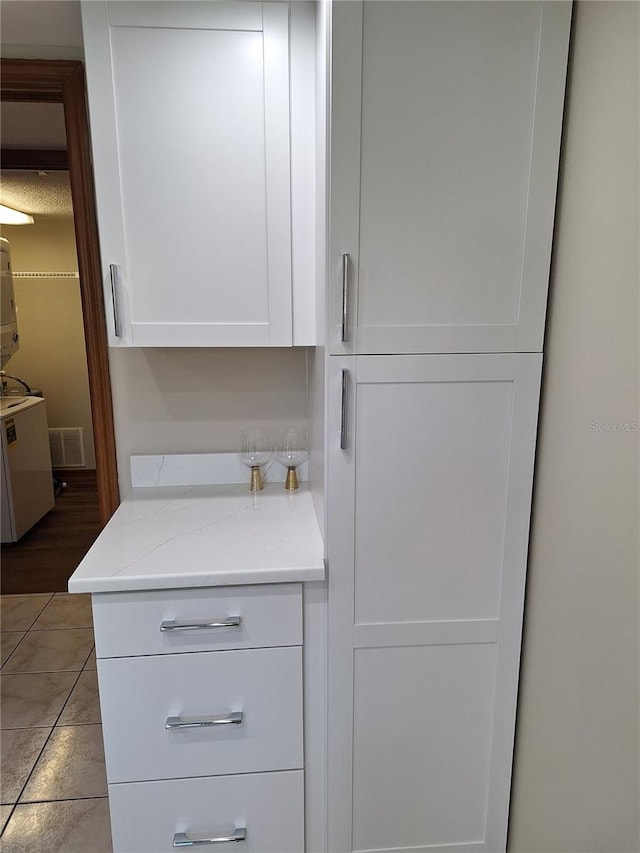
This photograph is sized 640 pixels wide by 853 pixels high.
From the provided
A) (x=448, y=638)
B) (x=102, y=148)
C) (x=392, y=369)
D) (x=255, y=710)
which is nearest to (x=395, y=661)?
(x=448, y=638)

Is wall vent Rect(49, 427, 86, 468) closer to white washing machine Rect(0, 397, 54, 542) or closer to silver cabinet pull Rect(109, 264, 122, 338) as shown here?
white washing machine Rect(0, 397, 54, 542)

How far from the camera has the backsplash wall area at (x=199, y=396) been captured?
1.80 m

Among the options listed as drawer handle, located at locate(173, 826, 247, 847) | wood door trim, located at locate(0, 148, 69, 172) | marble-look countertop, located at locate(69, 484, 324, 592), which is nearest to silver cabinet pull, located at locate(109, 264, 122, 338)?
marble-look countertop, located at locate(69, 484, 324, 592)

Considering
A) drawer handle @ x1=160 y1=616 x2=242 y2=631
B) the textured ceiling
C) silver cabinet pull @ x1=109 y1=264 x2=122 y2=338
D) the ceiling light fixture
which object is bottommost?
drawer handle @ x1=160 y1=616 x2=242 y2=631

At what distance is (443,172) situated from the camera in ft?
3.75

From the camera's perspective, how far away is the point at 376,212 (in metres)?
1.14

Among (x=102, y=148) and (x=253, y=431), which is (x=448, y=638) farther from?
(x=102, y=148)

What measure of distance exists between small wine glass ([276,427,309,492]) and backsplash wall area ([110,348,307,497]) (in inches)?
2.1

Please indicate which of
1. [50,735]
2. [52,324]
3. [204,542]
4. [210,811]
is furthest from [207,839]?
[52,324]

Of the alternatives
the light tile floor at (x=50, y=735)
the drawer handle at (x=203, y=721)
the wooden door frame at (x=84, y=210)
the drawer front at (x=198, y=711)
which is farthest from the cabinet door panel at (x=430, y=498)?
the light tile floor at (x=50, y=735)

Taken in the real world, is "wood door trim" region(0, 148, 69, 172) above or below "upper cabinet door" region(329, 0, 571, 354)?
above

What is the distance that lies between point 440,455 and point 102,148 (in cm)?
111

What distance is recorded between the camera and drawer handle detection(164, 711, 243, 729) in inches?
50.9

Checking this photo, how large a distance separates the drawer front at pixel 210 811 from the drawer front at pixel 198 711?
1.4 inches
